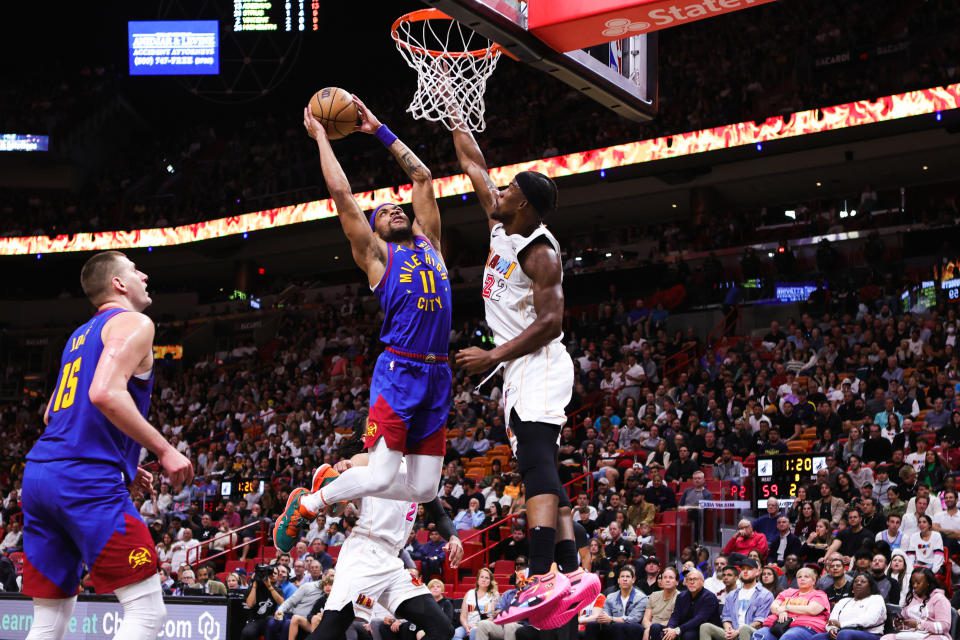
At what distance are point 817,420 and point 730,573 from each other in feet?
14.4

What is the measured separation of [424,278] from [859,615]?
6.87m

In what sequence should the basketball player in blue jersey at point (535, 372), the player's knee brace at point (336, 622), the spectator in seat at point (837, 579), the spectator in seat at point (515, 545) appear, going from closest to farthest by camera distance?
the basketball player in blue jersey at point (535, 372) < the player's knee brace at point (336, 622) < the spectator in seat at point (837, 579) < the spectator in seat at point (515, 545)

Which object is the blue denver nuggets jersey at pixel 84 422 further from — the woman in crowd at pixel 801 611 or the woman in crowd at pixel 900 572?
the woman in crowd at pixel 900 572

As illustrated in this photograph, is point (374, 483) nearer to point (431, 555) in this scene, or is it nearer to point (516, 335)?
point (516, 335)

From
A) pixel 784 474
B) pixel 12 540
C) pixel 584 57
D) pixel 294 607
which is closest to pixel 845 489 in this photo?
pixel 784 474

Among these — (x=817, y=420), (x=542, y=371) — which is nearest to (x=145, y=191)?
(x=817, y=420)

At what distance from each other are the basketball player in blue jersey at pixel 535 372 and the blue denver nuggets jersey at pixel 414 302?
0.50 m

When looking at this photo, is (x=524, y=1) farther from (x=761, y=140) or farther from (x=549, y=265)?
(x=761, y=140)

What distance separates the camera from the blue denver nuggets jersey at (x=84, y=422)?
488 centimetres

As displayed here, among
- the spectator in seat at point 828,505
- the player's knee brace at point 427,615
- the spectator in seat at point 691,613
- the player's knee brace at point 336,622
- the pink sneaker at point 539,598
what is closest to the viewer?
the pink sneaker at point 539,598

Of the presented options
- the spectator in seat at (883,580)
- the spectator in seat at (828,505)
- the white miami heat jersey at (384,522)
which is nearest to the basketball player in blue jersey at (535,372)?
the white miami heat jersey at (384,522)

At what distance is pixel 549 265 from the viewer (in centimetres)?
587

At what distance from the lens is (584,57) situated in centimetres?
788

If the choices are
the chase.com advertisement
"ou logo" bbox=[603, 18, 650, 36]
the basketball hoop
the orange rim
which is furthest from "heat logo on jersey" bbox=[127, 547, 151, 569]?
the chase.com advertisement
